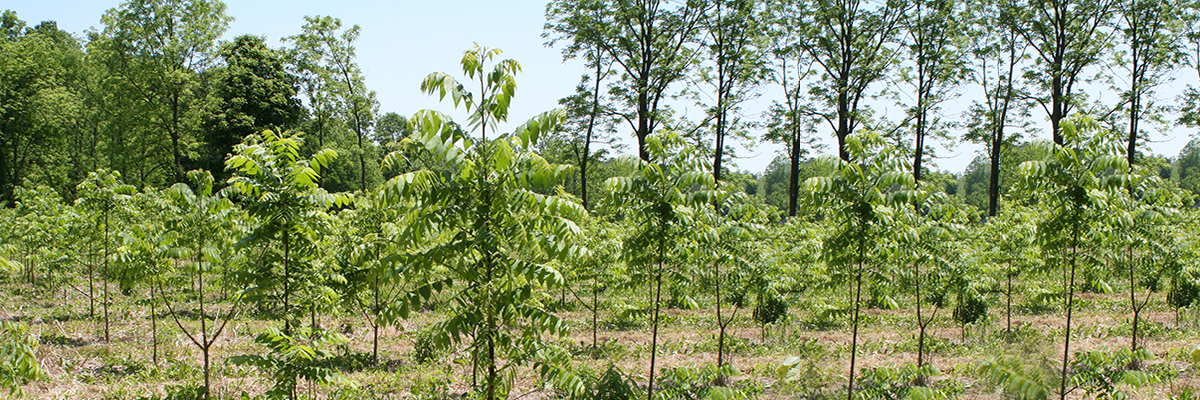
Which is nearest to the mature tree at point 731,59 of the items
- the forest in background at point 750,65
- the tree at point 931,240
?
the forest in background at point 750,65

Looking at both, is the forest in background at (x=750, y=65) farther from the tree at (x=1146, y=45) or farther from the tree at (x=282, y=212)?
the tree at (x=282, y=212)

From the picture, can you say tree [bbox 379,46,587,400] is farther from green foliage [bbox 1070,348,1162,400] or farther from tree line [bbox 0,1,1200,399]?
green foliage [bbox 1070,348,1162,400]

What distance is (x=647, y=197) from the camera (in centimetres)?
736

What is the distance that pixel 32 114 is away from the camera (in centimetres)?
3516

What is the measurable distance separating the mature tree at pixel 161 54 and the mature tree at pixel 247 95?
79.4 inches

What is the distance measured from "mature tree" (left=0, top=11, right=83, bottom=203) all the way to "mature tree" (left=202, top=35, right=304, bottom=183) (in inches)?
346

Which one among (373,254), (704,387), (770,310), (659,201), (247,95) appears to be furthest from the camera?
(247,95)

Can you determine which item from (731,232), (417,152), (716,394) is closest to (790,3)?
(731,232)

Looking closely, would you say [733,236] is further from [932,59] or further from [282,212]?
[932,59]

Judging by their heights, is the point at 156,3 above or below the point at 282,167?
above

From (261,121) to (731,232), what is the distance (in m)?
31.8

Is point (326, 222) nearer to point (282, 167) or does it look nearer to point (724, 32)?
point (282, 167)

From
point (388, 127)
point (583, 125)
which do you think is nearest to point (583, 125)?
point (583, 125)

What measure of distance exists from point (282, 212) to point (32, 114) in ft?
132
